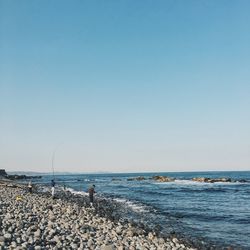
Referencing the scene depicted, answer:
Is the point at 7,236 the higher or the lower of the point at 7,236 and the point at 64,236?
the higher

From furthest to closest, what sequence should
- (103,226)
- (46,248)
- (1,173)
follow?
(1,173) < (103,226) < (46,248)

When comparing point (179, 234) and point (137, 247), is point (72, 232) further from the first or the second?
point (179, 234)

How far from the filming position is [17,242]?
12328mm

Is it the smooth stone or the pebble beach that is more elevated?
the smooth stone

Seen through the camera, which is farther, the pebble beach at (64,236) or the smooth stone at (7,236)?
the pebble beach at (64,236)

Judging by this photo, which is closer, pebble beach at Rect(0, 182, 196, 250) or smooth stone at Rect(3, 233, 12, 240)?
smooth stone at Rect(3, 233, 12, 240)

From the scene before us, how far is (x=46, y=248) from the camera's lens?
484 inches

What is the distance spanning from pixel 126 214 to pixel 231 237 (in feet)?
30.1

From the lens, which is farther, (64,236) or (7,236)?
(64,236)

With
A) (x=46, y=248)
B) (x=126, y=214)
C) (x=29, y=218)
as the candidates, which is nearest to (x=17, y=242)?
(x=46, y=248)

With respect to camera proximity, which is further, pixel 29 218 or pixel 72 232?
pixel 29 218

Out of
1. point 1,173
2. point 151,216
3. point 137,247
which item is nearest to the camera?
point 137,247

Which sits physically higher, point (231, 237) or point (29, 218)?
point (29, 218)

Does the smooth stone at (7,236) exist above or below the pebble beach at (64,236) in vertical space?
above
